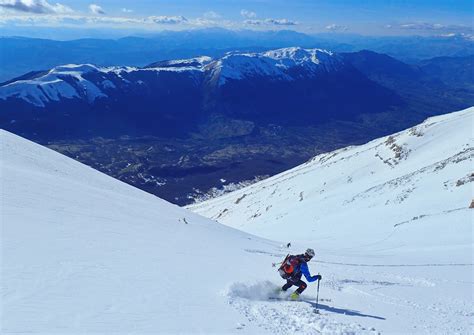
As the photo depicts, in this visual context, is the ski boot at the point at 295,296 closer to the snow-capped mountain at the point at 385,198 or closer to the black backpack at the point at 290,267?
the black backpack at the point at 290,267

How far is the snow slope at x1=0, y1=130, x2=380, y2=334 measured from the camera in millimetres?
10609

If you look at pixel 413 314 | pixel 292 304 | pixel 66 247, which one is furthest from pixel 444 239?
pixel 66 247

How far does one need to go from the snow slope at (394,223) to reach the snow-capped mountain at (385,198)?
17 centimetres

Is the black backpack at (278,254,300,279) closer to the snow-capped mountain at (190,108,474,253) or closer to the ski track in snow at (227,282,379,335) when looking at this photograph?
the ski track in snow at (227,282,379,335)

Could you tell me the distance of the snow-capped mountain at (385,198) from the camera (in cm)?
3688

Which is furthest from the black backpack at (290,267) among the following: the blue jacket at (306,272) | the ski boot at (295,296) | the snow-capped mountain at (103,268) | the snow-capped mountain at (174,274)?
the snow-capped mountain at (103,268)

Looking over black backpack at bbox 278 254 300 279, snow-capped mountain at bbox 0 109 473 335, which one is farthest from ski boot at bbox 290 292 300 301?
black backpack at bbox 278 254 300 279

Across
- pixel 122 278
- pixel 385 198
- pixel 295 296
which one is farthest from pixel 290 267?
pixel 385 198

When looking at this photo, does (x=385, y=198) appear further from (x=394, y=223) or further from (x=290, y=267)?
(x=290, y=267)

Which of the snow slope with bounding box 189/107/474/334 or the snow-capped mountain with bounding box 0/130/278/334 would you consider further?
the snow slope with bounding box 189/107/474/334

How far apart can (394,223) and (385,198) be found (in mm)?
13746

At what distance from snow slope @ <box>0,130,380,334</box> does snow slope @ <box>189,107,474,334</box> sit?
3.06m

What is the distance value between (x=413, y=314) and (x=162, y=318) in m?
8.37

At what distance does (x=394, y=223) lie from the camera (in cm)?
4103
